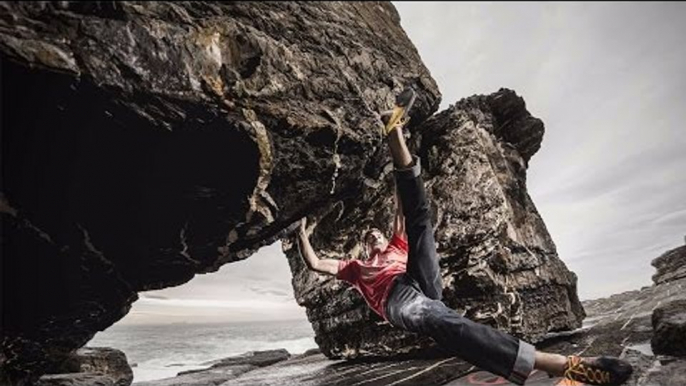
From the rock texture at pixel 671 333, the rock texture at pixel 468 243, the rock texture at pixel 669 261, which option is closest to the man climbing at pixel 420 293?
the rock texture at pixel 671 333

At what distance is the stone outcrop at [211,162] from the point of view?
12.2 ft

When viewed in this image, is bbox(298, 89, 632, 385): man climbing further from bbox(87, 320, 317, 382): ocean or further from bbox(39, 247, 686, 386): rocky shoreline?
bbox(87, 320, 317, 382): ocean

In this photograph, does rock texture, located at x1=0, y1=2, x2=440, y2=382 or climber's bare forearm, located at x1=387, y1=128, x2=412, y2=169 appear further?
climber's bare forearm, located at x1=387, y1=128, x2=412, y2=169

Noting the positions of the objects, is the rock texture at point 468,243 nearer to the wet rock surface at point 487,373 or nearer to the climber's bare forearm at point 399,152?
the wet rock surface at point 487,373

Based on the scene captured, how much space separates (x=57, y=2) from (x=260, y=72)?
6.47 feet

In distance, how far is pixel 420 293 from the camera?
446 cm

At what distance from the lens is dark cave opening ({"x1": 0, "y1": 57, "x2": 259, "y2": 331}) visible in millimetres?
3777

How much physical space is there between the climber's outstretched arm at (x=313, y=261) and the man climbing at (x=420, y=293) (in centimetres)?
1

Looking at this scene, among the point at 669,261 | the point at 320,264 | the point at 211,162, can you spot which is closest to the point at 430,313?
the point at 320,264

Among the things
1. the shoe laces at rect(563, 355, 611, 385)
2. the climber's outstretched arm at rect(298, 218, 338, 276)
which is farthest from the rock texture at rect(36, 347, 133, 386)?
the shoe laces at rect(563, 355, 611, 385)

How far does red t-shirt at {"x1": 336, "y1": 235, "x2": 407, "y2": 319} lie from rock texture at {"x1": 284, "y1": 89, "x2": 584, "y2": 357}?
4.51ft

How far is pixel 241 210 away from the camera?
505cm

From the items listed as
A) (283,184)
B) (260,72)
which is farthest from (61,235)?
(260,72)

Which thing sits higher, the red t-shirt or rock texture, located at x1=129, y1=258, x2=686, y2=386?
the red t-shirt
